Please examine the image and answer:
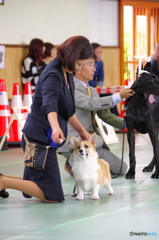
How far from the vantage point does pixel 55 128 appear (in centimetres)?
471

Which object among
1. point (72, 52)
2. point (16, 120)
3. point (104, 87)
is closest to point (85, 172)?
point (72, 52)

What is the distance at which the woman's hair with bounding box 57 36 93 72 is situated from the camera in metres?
5.04

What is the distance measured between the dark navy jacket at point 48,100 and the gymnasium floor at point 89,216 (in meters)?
0.61

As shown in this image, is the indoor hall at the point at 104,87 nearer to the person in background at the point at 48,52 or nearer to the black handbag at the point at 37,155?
the black handbag at the point at 37,155

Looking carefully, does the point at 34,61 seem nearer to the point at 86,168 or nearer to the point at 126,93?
the point at 126,93

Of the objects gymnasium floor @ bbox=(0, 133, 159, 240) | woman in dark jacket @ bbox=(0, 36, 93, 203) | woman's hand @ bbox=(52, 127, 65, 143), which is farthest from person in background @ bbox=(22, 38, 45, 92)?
woman's hand @ bbox=(52, 127, 65, 143)

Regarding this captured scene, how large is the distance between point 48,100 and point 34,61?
765cm

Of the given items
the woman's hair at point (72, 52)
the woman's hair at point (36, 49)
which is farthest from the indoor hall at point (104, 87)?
the woman's hair at point (72, 52)

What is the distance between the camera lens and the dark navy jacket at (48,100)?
16.4 feet

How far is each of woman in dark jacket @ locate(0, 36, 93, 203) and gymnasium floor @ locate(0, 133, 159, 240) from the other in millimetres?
173

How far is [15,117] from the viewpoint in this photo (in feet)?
32.7

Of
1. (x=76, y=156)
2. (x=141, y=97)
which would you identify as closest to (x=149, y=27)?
(x=141, y=97)

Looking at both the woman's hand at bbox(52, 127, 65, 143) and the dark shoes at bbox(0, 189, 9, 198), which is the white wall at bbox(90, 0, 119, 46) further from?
the woman's hand at bbox(52, 127, 65, 143)

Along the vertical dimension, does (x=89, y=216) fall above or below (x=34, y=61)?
below
